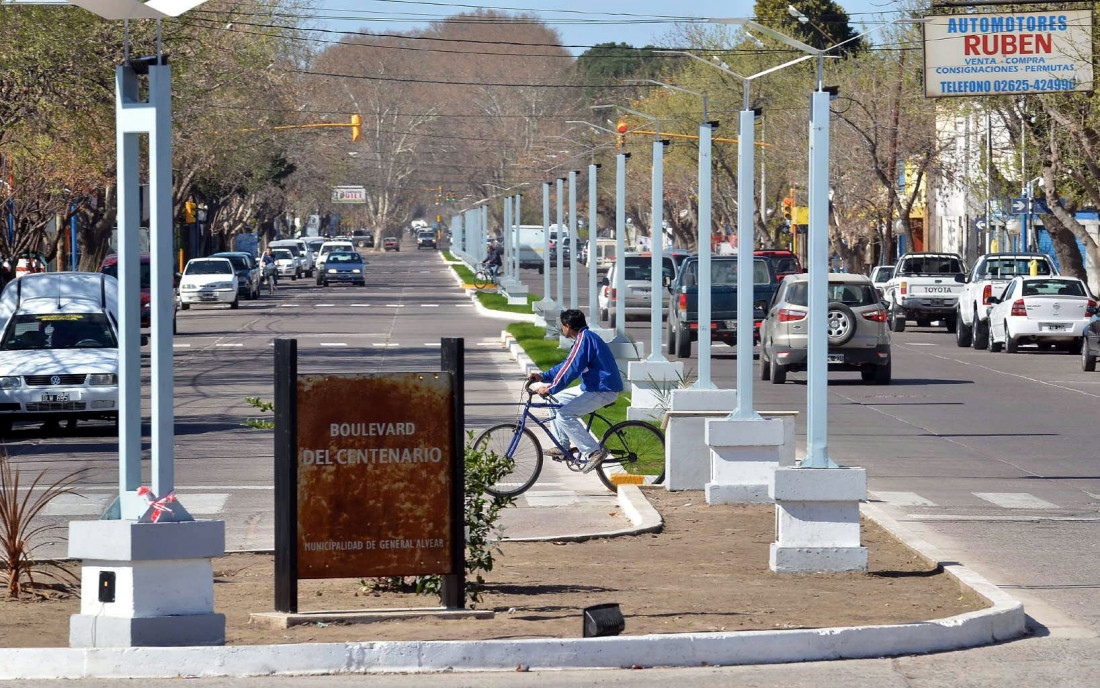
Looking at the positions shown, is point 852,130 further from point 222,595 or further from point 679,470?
point 222,595

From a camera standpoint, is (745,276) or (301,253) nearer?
(745,276)

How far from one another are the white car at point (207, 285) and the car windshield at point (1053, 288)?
94.0 ft

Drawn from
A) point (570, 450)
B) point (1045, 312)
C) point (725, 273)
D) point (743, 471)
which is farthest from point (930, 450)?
point (1045, 312)

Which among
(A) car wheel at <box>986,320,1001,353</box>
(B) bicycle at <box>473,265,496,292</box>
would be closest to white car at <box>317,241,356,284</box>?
(B) bicycle at <box>473,265,496,292</box>

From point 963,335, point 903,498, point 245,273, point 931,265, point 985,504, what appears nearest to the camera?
point 985,504

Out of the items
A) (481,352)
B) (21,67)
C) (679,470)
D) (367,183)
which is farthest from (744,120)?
(367,183)

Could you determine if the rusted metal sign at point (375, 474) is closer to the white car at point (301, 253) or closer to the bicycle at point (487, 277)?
the bicycle at point (487, 277)

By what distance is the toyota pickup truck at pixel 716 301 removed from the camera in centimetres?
3281

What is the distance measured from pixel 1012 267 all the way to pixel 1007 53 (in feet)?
21.1

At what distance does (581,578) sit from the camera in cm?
1070

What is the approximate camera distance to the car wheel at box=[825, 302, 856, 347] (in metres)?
26.6

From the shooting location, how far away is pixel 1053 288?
35.2 metres

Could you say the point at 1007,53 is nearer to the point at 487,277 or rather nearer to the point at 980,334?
the point at 980,334

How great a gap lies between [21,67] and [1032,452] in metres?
15.9
